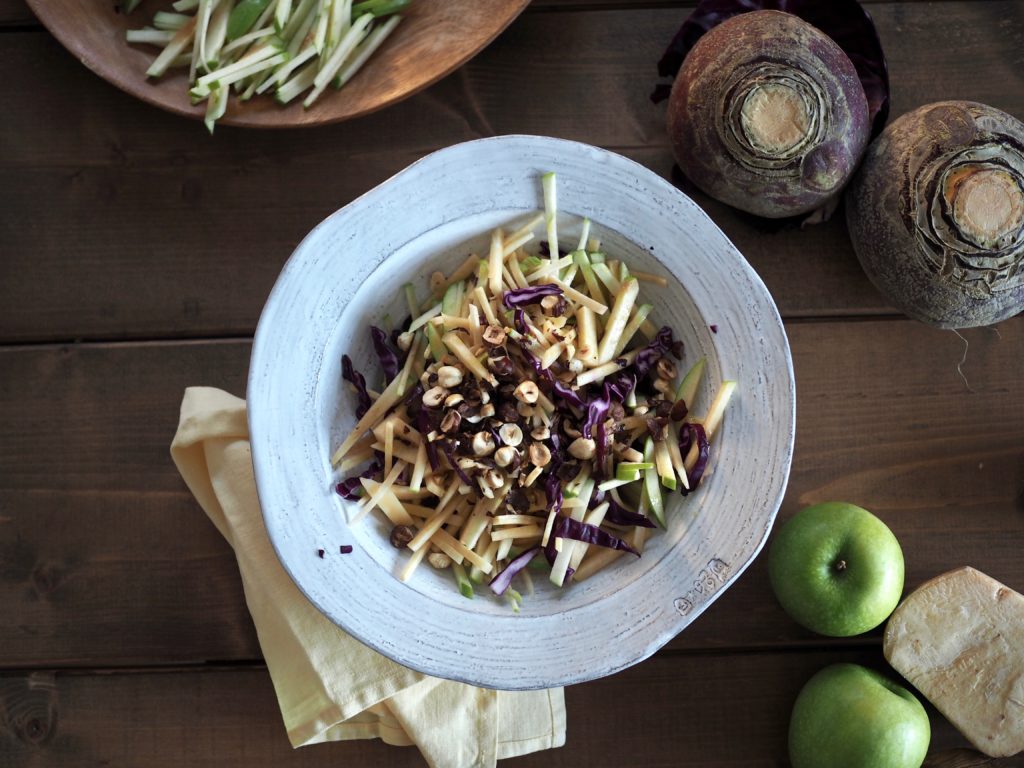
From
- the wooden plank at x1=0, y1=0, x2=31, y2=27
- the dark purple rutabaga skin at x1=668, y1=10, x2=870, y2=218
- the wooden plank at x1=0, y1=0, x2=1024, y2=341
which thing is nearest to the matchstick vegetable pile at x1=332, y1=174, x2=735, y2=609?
the dark purple rutabaga skin at x1=668, y1=10, x2=870, y2=218

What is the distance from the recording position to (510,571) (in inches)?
46.4

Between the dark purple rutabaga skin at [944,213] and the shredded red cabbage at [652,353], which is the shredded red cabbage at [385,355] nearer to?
the shredded red cabbage at [652,353]

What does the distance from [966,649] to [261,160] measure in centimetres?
133

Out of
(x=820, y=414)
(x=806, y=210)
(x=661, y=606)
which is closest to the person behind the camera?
(x=661, y=606)

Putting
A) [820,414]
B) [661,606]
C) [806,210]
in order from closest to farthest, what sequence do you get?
1. [661,606]
2. [806,210]
3. [820,414]

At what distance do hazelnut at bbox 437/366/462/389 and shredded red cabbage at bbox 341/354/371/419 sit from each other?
14 centimetres

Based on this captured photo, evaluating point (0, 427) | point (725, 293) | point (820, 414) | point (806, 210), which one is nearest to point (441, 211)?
point (725, 293)

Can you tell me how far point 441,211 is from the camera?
3.90 feet

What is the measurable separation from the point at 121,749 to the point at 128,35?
1.11 metres

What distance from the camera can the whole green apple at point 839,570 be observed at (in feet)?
4.33

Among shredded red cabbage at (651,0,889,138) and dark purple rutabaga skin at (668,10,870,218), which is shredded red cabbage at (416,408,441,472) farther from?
shredded red cabbage at (651,0,889,138)

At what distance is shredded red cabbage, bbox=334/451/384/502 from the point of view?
1183 millimetres

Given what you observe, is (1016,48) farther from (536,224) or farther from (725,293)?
(536,224)

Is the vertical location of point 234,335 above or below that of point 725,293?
below
